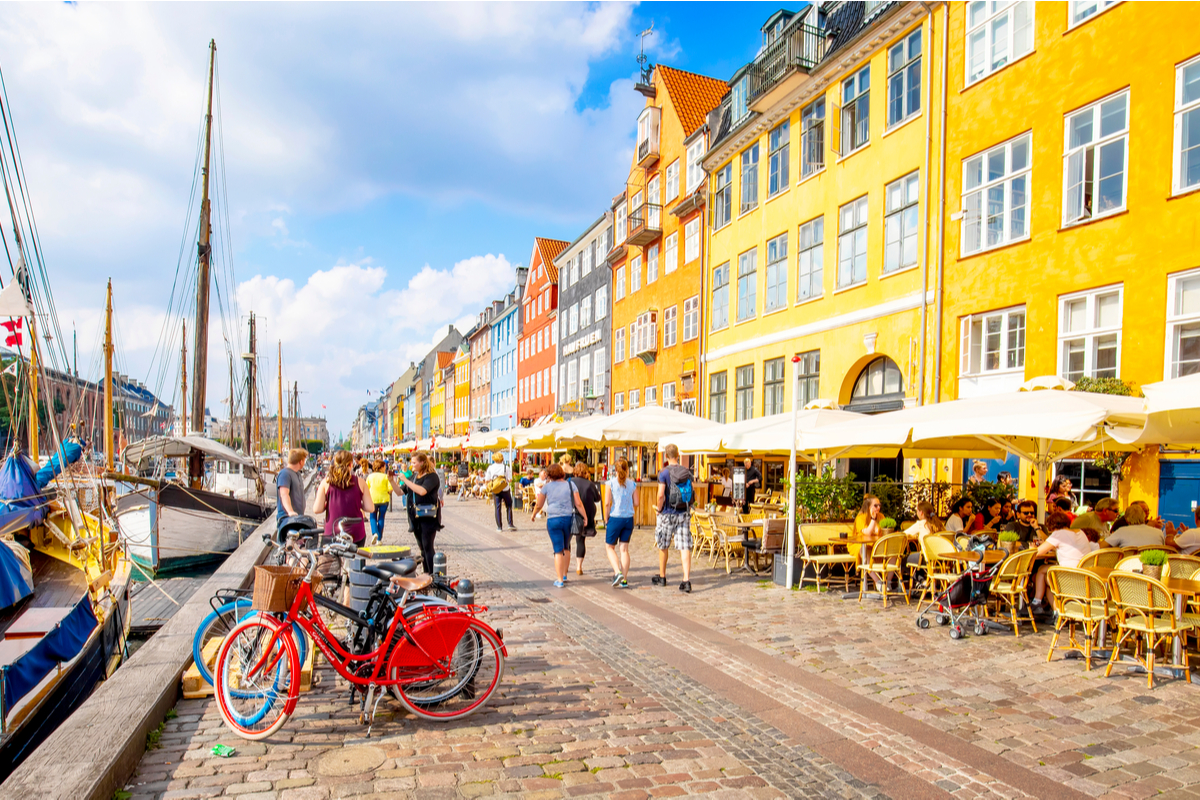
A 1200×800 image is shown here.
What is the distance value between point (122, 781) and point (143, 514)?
17303mm

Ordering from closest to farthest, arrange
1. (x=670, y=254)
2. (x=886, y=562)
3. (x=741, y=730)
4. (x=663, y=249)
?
1. (x=741, y=730)
2. (x=886, y=562)
3. (x=670, y=254)
4. (x=663, y=249)

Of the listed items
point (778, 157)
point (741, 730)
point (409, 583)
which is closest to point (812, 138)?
point (778, 157)

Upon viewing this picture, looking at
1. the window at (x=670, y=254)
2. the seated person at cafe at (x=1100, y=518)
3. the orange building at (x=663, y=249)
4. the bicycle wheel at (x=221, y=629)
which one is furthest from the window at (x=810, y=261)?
the bicycle wheel at (x=221, y=629)

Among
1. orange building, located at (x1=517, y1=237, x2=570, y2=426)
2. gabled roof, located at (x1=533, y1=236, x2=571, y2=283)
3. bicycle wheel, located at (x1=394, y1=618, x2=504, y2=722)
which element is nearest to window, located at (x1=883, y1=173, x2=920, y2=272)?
bicycle wheel, located at (x1=394, y1=618, x2=504, y2=722)

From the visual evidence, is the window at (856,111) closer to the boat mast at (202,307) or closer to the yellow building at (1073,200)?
the yellow building at (1073,200)

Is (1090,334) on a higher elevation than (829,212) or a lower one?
lower

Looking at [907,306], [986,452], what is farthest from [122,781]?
[907,306]

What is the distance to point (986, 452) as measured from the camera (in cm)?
1202

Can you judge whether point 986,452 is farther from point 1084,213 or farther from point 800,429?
point 1084,213

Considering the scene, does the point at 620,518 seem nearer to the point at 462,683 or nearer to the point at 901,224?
the point at 462,683

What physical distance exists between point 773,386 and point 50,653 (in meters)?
17.5

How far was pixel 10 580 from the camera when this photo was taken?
781 cm

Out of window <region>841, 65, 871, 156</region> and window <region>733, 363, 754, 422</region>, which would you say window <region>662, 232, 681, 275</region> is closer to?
window <region>733, 363, 754, 422</region>

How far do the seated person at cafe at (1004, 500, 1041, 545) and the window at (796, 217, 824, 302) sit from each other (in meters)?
10.9
